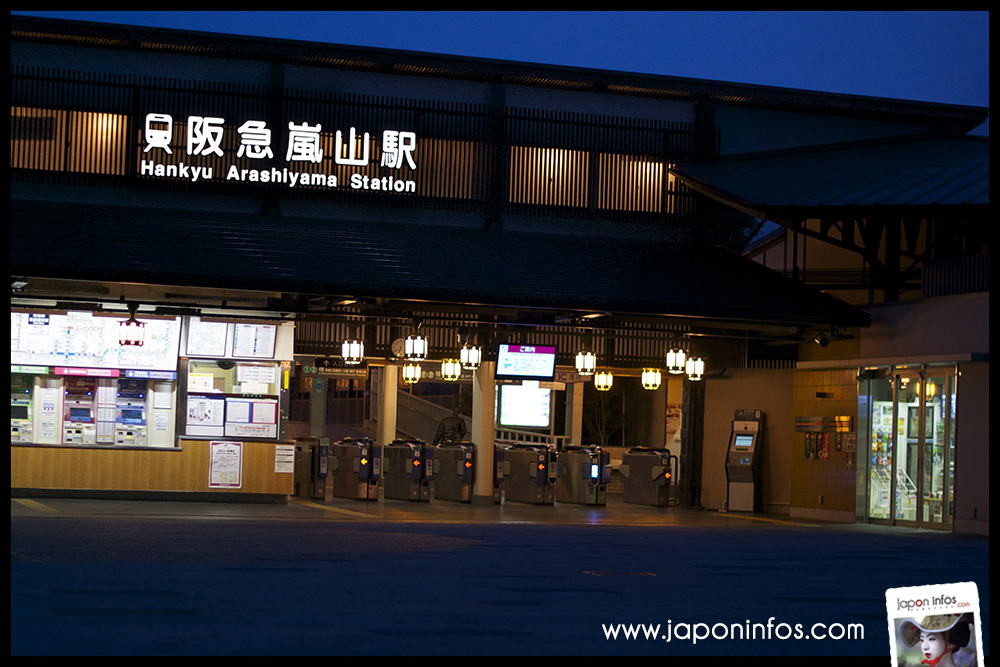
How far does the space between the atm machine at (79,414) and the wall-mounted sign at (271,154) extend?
11.0 feet

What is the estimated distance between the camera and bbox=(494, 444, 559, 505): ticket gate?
2308 centimetres

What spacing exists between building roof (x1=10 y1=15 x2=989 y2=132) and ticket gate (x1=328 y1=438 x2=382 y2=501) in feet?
21.3

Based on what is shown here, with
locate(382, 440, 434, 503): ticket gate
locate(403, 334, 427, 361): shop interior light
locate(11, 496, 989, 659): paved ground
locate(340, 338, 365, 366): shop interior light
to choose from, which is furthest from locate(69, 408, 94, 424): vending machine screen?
locate(382, 440, 434, 503): ticket gate

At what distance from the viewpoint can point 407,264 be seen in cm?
1817

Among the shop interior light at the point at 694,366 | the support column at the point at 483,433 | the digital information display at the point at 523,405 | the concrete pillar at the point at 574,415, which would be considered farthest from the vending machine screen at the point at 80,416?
the concrete pillar at the point at 574,415

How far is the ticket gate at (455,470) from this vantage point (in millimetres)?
22281

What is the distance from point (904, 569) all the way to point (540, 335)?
10.7 m

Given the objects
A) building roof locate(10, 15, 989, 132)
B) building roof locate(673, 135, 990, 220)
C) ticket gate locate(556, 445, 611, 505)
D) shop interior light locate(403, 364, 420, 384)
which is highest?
building roof locate(10, 15, 989, 132)

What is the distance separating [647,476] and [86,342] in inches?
428

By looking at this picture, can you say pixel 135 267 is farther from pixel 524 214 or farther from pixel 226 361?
pixel 524 214

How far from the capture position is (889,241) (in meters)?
19.8

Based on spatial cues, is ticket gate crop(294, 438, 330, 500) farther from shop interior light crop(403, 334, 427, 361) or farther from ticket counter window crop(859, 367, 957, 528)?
ticket counter window crop(859, 367, 957, 528)

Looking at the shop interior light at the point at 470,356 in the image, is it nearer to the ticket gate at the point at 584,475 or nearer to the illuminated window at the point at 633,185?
the illuminated window at the point at 633,185
